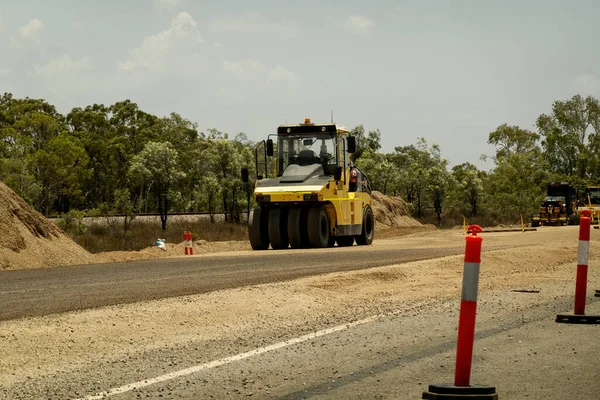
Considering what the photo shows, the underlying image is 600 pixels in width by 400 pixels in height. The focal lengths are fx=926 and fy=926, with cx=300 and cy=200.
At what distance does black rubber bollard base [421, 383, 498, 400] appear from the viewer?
6375mm

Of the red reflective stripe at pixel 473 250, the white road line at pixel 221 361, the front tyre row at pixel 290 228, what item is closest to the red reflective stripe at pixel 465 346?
the red reflective stripe at pixel 473 250

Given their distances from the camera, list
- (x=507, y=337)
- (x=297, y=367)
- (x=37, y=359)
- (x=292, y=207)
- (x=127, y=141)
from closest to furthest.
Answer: (x=297, y=367)
(x=37, y=359)
(x=507, y=337)
(x=292, y=207)
(x=127, y=141)

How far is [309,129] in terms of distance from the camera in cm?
3228

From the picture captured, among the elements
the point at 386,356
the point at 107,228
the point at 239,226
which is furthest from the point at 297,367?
the point at 239,226

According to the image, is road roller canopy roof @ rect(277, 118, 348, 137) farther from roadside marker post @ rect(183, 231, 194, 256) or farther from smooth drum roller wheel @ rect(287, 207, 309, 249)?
roadside marker post @ rect(183, 231, 194, 256)

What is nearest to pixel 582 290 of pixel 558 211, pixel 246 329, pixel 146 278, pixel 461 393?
pixel 246 329

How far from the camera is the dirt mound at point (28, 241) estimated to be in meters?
25.7

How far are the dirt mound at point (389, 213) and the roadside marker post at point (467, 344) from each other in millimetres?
65593

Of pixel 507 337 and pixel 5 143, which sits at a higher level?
pixel 5 143

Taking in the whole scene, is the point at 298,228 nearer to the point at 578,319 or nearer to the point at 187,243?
the point at 187,243

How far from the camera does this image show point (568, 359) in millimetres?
8344

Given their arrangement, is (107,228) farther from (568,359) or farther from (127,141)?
(568,359)

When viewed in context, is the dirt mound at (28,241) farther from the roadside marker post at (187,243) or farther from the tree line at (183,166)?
the tree line at (183,166)

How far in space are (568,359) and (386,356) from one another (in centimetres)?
164
